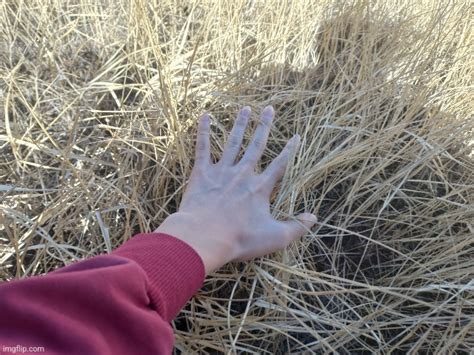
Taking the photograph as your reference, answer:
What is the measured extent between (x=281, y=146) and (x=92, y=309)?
0.66 metres

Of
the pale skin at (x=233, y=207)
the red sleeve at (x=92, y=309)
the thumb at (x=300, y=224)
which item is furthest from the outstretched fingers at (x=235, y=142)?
the red sleeve at (x=92, y=309)

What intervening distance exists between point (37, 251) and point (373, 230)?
0.66 metres

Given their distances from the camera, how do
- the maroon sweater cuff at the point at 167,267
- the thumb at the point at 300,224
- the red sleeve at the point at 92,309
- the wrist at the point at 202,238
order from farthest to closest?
the thumb at the point at 300,224
the wrist at the point at 202,238
the maroon sweater cuff at the point at 167,267
the red sleeve at the point at 92,309

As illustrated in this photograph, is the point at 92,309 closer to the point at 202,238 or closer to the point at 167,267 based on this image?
the point at 167,267

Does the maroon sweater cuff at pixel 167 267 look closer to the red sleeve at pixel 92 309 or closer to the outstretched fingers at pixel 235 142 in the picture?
the red sleeve at pixel 92 309

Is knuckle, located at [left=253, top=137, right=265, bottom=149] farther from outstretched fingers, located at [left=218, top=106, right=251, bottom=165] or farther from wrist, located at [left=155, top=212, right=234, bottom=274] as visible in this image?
wrist, located at [left=155, top=212, right=234, bottom=274]

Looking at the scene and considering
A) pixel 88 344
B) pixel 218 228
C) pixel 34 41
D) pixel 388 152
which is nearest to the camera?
pixel 88 344

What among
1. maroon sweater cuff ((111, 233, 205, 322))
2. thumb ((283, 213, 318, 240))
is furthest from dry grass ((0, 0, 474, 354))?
maroon sweater cuff ((111, 233, 205, 322))

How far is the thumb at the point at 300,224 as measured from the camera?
2.89ft

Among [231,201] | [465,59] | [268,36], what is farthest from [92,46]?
[465,59]

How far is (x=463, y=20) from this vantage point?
137cm

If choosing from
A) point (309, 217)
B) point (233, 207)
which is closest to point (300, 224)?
point (309, 217)

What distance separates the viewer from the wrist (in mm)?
772

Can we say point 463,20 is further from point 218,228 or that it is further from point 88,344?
Answer: point 88,344
